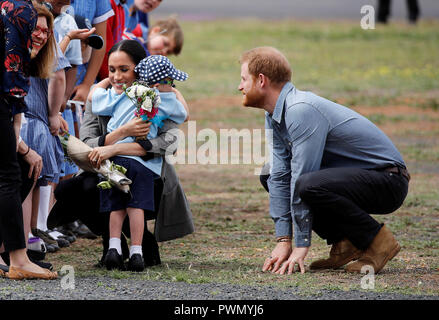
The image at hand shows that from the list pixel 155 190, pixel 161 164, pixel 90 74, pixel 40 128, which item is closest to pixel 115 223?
pixel 155 190

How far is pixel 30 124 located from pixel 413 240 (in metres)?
2.85

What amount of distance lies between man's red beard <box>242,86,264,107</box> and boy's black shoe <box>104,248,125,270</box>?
1.18 metres

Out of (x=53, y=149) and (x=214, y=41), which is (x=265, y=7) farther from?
(x=53, y=149)

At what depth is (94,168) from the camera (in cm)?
555

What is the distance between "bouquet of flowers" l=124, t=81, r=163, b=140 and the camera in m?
5.38

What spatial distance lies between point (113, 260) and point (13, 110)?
3.49 feet

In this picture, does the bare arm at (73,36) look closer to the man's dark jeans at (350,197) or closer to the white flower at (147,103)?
the white flower at (147,103)

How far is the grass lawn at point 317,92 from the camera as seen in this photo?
18.2 ft

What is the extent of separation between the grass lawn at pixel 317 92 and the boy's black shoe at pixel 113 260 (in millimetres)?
62

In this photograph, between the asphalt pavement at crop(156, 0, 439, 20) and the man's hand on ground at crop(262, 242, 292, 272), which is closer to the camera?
the man's hand on ground at crop(262, 242, 292, 272)

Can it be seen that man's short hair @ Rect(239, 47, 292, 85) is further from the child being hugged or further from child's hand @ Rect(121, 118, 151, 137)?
child's hand @ Rect(121, 118, 151, 137)
